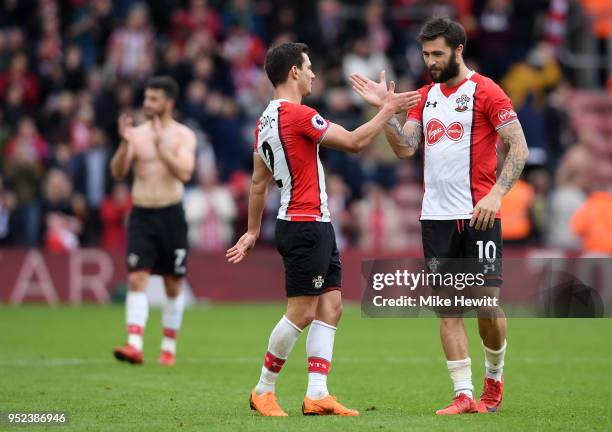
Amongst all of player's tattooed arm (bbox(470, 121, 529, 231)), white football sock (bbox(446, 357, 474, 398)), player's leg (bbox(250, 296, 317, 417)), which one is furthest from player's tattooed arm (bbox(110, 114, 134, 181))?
white football sock (bbox(446, 357, 474, 398))

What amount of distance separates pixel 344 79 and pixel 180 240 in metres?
10.8

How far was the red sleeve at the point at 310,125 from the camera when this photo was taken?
855 cm

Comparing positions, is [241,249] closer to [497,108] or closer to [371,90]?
[371,90]

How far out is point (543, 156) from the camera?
73.3ft

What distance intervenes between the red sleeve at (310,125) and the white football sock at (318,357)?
1362 millimetres

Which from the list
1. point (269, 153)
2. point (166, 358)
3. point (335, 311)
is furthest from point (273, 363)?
point (166, 358)

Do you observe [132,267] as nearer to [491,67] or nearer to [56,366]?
[56,366]

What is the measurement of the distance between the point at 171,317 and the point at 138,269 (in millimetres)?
609

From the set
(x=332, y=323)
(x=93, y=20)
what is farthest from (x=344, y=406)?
(x=93, y=20)

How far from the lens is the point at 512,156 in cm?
856

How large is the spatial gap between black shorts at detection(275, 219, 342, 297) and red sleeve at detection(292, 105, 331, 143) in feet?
2.06

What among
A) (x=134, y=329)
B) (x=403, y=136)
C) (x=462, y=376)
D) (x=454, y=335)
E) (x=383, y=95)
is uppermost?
(x=383, y=95)

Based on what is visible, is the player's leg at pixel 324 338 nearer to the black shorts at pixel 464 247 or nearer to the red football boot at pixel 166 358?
the black shorts at pixel 464 247

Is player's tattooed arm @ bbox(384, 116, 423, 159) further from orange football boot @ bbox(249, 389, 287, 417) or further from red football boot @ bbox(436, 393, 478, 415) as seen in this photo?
orange football boot @ bbox(249, 389, 287, 417)
